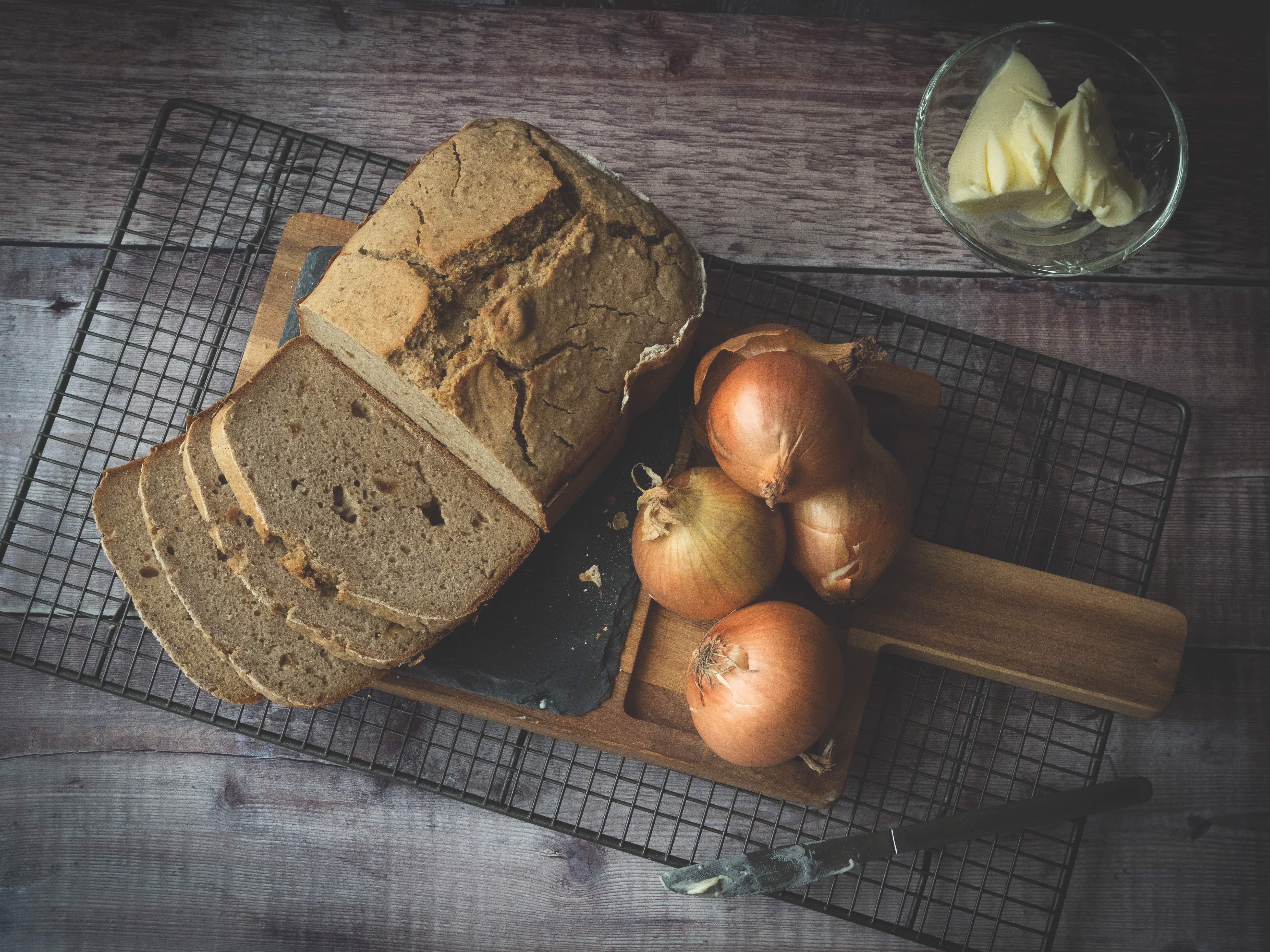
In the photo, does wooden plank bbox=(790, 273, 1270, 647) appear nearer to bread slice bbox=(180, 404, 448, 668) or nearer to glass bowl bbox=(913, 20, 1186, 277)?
glass bowl bbox=(913, 20, 1186, 277)

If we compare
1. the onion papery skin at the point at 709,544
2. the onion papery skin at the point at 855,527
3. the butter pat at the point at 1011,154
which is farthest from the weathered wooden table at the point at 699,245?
the onion papery skin at the point at 709,544

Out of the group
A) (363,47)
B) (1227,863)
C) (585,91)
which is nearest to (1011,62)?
(585,91)

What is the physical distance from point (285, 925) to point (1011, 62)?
10.6 ft

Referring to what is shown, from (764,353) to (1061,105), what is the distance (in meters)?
1.40

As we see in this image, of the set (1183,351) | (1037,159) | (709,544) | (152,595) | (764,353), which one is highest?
(1037,159)

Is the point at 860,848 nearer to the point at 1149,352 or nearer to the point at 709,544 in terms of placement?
the point at 709,544

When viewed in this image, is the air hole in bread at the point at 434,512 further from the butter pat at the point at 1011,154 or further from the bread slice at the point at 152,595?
the butter pat at the point at 1011,154

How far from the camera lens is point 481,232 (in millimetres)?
1800

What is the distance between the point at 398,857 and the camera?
2.36 metres

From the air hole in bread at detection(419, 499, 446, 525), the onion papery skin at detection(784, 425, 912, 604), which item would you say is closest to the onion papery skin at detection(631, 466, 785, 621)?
the onion papery skin at detection(784, 425, 912, 604)

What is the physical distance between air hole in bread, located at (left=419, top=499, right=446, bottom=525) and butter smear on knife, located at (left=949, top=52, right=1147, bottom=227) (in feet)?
5.43

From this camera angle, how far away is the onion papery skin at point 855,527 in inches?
74.5

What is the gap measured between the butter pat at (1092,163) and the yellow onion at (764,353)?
752 millimetres

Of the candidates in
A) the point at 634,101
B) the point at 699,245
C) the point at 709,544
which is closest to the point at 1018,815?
the point at 709,544
